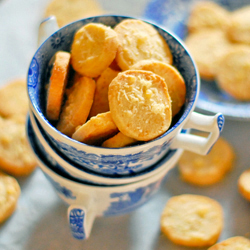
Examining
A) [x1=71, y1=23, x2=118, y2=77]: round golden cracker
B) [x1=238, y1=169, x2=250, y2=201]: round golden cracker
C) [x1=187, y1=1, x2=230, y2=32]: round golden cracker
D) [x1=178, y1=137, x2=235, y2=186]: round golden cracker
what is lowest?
[x1=238, y1=169, x2=250, y2=201]: round golden cracker

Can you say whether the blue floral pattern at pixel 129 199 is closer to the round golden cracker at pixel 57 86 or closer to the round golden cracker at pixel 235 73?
the round golden cracker at pixel 57 86

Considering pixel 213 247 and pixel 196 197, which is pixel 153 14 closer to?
pixel 196 197

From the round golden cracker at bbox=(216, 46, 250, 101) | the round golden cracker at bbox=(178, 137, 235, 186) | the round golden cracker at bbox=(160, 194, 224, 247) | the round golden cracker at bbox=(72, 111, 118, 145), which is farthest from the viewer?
the round golden cracker at bbox=(216, 46, 250, 101)

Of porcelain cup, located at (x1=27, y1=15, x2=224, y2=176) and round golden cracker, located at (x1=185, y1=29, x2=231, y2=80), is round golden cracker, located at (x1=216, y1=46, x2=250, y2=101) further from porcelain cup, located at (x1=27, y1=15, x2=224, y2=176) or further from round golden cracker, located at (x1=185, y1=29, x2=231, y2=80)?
porcelain cup, located at (x1=27, y1=15, x2=224, y2=176)

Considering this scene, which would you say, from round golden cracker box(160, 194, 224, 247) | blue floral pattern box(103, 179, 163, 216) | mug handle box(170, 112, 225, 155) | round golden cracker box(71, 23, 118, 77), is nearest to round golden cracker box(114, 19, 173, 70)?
round golden cracker box(71, 23, 118, 77)

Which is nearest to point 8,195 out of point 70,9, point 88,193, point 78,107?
point 88,193

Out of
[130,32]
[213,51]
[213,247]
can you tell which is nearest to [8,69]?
[130,32]

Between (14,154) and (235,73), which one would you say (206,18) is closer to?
(235,73)
